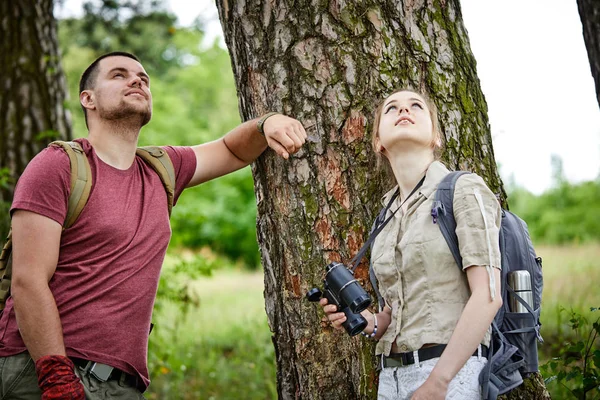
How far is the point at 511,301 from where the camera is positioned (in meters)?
2.54

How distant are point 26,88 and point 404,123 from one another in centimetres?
454

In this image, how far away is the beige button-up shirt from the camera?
2.37 metres

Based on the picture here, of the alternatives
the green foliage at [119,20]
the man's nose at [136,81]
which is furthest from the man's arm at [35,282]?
the green foliage at [119,20]

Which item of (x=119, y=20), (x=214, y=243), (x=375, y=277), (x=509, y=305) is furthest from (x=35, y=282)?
(x=214, y=243)

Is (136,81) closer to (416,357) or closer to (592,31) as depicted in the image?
(416,357)

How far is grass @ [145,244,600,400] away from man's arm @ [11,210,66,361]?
2.98 meters

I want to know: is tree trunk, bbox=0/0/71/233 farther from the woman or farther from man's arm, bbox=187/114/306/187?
the woman

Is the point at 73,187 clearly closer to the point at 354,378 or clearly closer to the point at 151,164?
the point at 151,164

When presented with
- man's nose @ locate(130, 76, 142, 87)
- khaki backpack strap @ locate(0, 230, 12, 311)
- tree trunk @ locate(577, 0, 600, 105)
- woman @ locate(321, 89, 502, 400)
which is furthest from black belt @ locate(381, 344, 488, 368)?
tree trunk @ locate(577, 0, 600, 105)

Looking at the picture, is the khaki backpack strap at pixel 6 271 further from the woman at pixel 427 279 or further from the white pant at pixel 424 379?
the white pant at pixel 424 379

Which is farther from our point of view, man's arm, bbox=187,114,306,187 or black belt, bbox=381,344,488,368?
man's arm, bbox=187,114,306,187

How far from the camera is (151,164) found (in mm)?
3488

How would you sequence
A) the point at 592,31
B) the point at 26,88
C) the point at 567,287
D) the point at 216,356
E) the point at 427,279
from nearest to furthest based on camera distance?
the point at 427,279 < the point at 592,31 < the point at 26,88 < the point at 216,356 < the point at 567,287

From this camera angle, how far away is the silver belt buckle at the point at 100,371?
2906 millimetres
